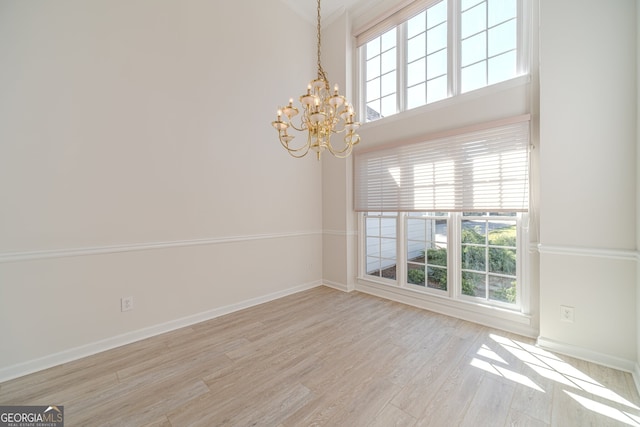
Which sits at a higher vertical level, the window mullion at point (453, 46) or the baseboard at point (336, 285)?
the window mullion at point (453, 46)

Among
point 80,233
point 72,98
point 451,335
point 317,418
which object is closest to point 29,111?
point 72,98

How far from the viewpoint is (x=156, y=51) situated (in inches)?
106

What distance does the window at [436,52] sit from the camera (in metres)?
2.79

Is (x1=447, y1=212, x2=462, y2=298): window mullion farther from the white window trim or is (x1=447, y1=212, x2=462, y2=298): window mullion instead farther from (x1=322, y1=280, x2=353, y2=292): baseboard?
(x1=322, y1=280, x2=353, y2=292): baseboard

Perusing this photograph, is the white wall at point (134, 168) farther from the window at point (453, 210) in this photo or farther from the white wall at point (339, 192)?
the window at point (453, 210)

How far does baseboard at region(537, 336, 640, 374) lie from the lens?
2012mm

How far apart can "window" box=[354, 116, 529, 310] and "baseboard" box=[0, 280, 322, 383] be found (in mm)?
2117

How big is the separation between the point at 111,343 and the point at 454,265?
3.74 metres

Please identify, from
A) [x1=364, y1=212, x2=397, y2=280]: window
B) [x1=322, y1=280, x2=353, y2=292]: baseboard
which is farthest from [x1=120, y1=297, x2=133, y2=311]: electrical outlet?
[x1=364, y1=212, x2=397, y2=280]: window

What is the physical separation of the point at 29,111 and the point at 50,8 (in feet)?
2.95

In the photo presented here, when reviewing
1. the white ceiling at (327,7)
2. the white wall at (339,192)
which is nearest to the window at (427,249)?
the white wall at (339,192)

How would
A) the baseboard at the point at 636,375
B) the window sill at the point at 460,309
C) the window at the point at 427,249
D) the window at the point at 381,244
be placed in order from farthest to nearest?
1. the window at the point at 381,244
2. the window at the point at 427,249
3. the window sill at the point at 460,309
4. the baseboard at the point at 636,375

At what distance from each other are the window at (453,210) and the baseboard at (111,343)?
2.12 meters

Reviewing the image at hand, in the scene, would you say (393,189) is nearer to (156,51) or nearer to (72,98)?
(156,51)
